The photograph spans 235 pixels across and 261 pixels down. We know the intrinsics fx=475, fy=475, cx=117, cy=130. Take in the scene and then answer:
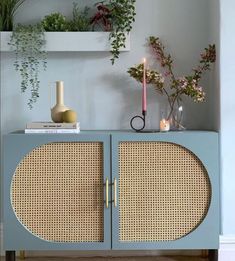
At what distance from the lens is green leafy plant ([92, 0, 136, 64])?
2869 mm

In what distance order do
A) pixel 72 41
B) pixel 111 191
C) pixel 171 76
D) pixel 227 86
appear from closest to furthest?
pixel 111 191, pixel 227 86, pixel 72 41, pixel 171 76

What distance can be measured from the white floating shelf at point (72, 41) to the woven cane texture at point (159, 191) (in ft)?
2.21

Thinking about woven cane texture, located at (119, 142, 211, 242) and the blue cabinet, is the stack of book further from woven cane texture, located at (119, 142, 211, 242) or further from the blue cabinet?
woven cane texture, located at (119, 142, 211, 242)

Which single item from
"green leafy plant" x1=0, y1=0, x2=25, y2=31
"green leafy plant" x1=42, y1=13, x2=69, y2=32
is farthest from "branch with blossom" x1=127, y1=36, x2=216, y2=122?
"green leafy plant" x1=0, y1=0, x2=25, y2=31

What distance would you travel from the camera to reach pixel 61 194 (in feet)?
8.55

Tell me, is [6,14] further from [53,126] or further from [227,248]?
[227,248]

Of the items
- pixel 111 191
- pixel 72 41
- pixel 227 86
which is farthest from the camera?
pixel 72 41

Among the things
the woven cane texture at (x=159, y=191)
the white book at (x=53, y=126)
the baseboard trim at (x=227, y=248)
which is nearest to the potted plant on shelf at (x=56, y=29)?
the white book at (x=53, y=126)

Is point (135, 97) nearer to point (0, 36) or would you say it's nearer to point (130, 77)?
point (130, 77)

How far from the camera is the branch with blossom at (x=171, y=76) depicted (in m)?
2.80

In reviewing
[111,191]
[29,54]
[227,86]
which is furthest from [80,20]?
[111,191]

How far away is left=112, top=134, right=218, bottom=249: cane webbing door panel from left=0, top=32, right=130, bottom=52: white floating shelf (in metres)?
0.67

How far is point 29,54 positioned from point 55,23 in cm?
25

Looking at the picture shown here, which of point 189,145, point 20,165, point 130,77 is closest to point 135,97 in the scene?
point 130,77
